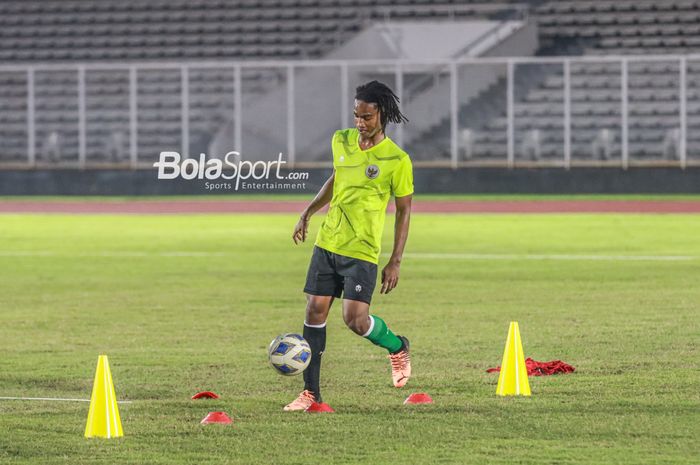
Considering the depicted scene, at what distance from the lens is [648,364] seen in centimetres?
1030

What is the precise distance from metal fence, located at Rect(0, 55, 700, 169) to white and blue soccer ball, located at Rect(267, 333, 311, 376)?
87.0 ft

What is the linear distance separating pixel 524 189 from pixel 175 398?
26.8 metres

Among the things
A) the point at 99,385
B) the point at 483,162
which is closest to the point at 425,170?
the point at 483,162

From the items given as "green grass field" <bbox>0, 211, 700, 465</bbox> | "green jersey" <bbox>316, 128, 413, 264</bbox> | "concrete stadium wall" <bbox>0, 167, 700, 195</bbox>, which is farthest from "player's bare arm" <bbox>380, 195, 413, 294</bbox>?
"concrete stadium wall" <bbox>0, 167, 700, 195</bbox>

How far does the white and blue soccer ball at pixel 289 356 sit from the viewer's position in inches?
340

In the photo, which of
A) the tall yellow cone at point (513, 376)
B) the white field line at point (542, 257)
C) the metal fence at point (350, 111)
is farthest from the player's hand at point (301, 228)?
the metal fence at point (350, 111)

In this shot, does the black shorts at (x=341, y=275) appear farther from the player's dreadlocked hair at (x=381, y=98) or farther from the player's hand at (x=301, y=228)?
the player's dreadlocked hair at (x=381, y=98)

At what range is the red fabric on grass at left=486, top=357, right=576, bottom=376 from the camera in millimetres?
9828

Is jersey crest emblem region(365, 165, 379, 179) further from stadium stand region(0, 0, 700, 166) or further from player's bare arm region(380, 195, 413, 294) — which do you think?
stadium stand region(0, 0, 700, 166)

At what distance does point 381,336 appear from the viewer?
9.16m

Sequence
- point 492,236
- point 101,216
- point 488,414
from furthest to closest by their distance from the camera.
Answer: point 101,216
point 492,236
point 488,414

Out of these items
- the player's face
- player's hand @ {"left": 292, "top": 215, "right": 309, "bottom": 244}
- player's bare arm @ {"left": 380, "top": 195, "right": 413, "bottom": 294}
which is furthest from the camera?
player's hand @ {"left": 292, "top": 215, "right": 309, "bottom": 244}

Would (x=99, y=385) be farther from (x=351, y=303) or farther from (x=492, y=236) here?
(x=492, y=236)

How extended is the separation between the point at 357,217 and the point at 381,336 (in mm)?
867
